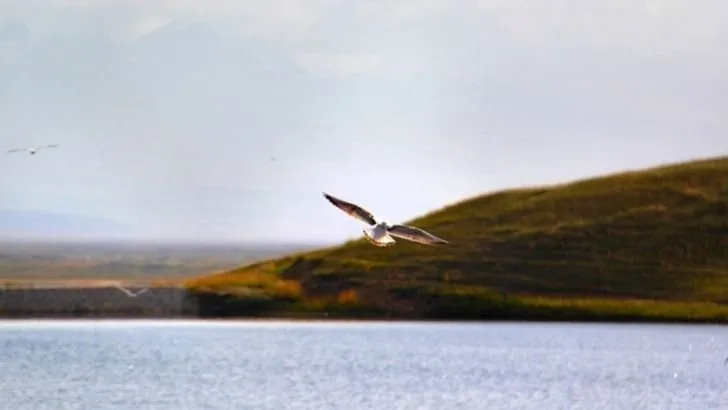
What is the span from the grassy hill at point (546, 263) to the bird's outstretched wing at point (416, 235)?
7099 centimetres

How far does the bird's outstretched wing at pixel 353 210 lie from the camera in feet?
108

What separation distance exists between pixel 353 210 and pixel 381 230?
2.46 metres

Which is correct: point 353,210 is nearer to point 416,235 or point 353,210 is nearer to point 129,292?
point 416,235

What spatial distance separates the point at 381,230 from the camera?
35438mm

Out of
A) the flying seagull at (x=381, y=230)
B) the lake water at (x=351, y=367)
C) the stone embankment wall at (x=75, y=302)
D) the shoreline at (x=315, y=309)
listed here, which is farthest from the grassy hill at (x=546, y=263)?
the flying seagull at (x=381, y=230)

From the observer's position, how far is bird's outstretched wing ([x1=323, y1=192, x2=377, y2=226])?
32.9 m

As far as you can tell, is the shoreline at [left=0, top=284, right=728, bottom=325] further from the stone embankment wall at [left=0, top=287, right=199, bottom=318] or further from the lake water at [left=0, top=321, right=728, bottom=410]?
the lake water at [left=0, top=321, right=728, bottom=410]

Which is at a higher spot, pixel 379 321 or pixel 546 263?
pixel 546 263

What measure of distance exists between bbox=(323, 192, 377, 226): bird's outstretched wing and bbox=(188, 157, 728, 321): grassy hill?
7222cm

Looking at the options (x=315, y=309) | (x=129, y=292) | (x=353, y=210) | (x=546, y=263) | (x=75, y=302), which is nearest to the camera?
(x=353, y=210)

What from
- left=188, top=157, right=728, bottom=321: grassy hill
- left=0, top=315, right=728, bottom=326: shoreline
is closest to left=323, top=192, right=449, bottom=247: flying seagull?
left=0, top=315, right=728, bottom=326: shoreline

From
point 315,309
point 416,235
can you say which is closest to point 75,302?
point 315,309

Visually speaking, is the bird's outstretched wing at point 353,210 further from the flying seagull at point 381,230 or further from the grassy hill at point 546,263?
the grassy hill at point 546,263

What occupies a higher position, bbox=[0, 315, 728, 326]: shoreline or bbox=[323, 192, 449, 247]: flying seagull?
bbox=[0, 315, 728, 326]: shoreline
